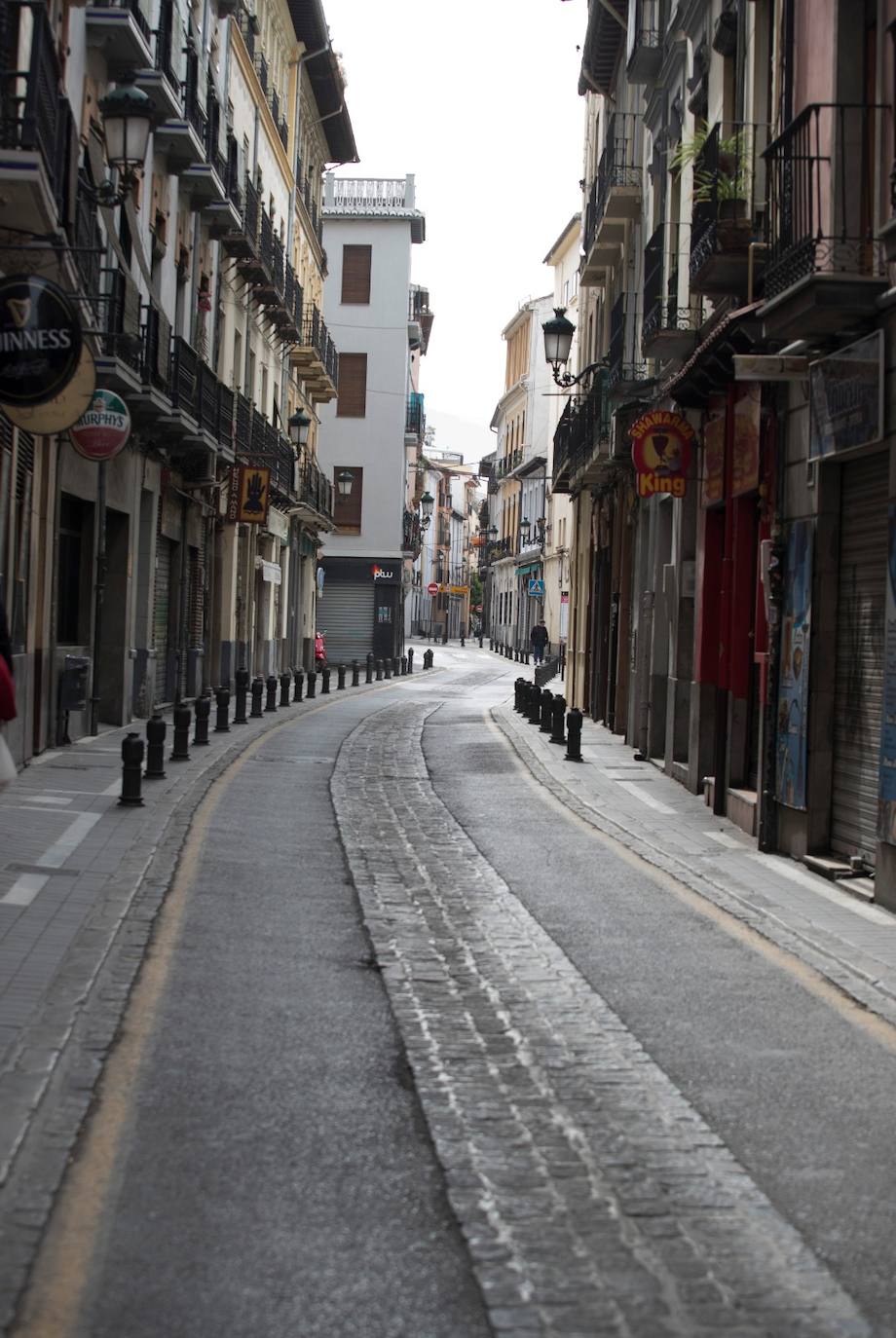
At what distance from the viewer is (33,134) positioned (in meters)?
12.7

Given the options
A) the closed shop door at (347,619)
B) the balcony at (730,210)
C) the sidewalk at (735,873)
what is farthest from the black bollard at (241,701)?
the closed shop door at (347,619)

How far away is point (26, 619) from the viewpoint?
17328 mm

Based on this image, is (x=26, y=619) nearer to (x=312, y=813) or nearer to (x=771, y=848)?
(x=312, y=813)

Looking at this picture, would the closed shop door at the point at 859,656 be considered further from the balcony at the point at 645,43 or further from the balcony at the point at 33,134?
the balcony at the point at 645,43

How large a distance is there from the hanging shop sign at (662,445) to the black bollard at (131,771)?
7134 mm

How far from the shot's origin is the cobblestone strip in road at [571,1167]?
13.0ft

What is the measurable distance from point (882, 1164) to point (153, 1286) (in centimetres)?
234

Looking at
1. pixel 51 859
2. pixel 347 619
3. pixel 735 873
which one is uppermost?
pixel 347 619

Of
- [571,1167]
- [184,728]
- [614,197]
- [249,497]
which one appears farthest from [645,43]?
[571,1167]

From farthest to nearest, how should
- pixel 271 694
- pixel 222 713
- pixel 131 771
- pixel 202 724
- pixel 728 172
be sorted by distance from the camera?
pixel 271 694
pixel 222 713
pixel 202 724
pixel 728 172
pixel 131 771

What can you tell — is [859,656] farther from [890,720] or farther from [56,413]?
[56,413]

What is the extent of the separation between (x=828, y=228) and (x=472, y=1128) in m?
8.03

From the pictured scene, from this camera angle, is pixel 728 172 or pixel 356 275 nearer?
pixel 728 172

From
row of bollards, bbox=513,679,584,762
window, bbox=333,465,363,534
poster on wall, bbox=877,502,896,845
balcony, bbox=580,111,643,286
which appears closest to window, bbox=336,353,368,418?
window, bbox=333,465,363,534
